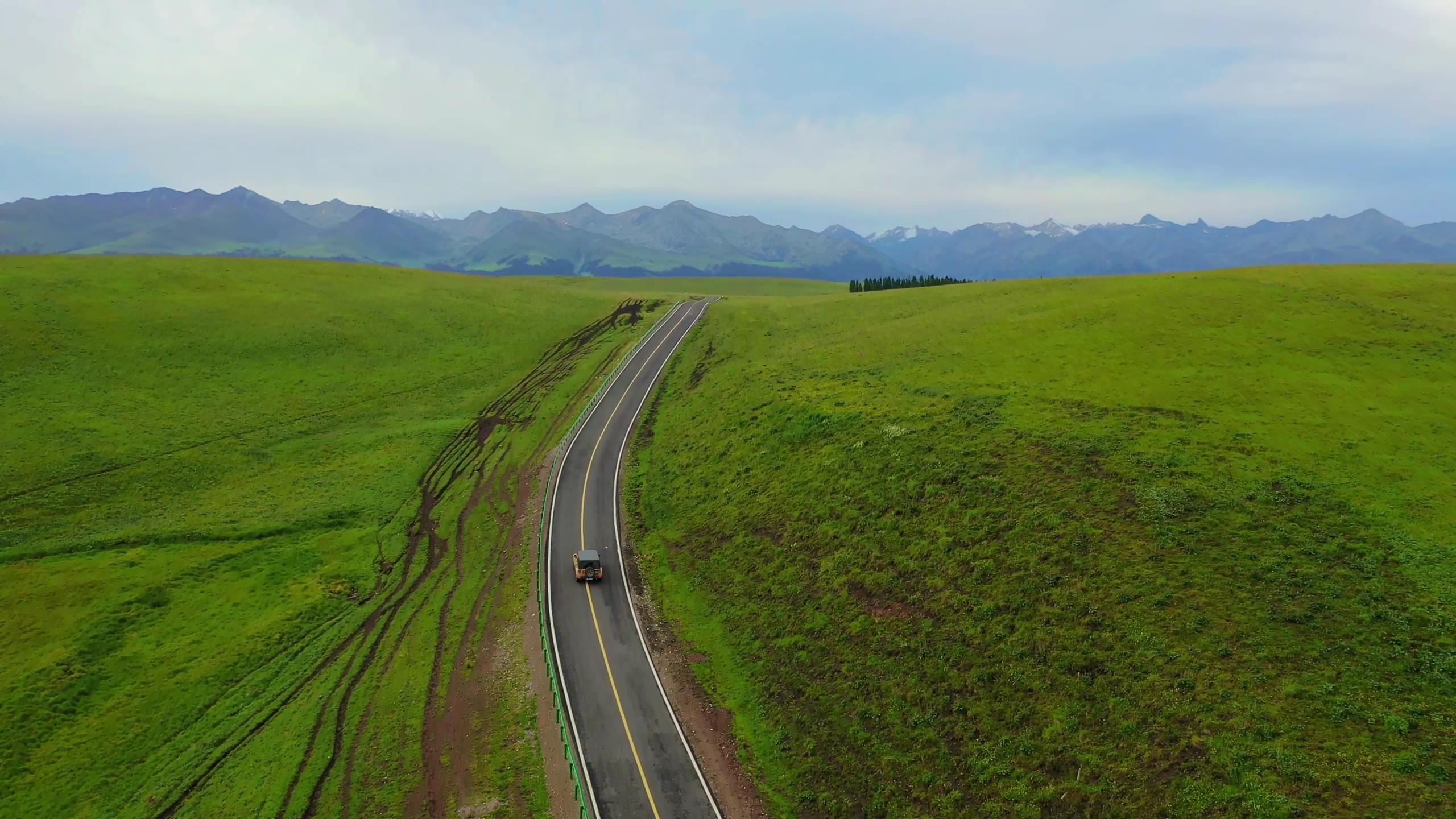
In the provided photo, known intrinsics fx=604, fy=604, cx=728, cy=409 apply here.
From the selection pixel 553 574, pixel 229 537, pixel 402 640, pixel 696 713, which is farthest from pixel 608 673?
pixel 229 537

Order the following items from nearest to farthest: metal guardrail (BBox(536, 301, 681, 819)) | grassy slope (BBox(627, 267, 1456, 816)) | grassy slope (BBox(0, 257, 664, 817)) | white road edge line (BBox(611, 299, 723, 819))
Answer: grassy slope (BBox(627, 267, 1456, 816)) → metal guardrail (BBox(536, 301, 681, 819)) → white road edge line (BBox(611, 299, 723, 819)) → grassy slope (BBox(0, 257, 664, 817))

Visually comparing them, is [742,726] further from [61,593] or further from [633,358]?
[633,358]

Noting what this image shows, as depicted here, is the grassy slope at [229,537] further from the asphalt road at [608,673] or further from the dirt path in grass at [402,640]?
the asphalt road at [608,673]

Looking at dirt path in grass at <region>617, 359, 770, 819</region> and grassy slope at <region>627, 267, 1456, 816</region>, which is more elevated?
grassy slope at <region>627, 267, 1456, 816</region>

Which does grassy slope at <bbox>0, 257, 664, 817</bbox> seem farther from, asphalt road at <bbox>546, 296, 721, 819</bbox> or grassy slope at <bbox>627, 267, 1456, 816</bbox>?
grassy slope at <bbox>627, 267, 1456, 816</bbox>

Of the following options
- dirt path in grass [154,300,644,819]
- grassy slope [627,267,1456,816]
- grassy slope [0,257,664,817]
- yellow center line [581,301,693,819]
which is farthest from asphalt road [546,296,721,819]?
dirt path in grass [154,300,644,819]

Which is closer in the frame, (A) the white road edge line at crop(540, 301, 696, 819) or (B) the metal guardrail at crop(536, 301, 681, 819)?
(B) the metal guardrail at crop(536, 301, 681, 819)
